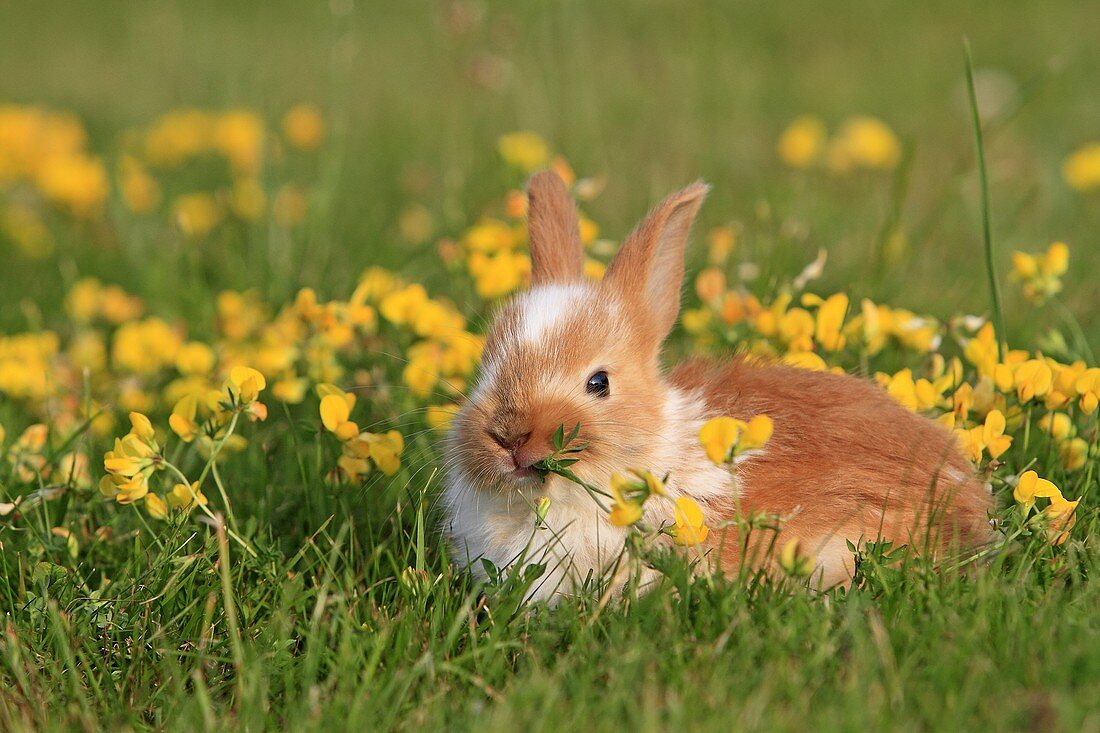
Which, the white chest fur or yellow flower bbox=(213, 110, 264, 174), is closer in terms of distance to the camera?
the white chest fur

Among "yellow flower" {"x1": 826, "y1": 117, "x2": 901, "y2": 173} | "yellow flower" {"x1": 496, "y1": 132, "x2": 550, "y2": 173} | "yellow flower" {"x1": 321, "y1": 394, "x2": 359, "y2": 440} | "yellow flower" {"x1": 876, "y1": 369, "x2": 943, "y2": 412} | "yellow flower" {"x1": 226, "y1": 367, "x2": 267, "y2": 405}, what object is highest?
"yellow flower" {"x1": 496, "y1": 132, "x2": 550, "y2": 173}

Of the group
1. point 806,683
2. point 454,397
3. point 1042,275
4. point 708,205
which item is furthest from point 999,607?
point 708,205

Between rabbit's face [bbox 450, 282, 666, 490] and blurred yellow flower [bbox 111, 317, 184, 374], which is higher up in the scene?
rabbit's face [bbox 450, 282, 666, 490]

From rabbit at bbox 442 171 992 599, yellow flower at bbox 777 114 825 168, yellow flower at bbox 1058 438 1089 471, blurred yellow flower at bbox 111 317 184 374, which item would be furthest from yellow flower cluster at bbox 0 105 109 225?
yellow flower at bbox 1058 438 1089 471

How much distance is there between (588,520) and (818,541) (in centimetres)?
54

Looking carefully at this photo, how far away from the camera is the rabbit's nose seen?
2.87m

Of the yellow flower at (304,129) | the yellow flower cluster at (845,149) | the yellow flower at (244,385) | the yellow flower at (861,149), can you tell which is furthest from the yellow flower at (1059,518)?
the yellow flower at (304,129)

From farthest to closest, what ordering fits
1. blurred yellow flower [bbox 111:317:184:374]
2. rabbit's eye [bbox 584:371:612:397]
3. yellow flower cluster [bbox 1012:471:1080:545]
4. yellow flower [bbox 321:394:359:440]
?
blurred yellow flower [bbox 111:317:184:374] → yellow flower [bbox 321:394:359:440] → rabbit's eye [bbox 584:371:612:397] → yellow flower cluster [bbox 1012:471:1080:545]

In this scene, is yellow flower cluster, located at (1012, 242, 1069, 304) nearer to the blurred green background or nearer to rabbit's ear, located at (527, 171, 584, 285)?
the blurred green background

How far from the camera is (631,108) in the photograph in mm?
7551

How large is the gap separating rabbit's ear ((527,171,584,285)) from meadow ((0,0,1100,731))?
509 mm

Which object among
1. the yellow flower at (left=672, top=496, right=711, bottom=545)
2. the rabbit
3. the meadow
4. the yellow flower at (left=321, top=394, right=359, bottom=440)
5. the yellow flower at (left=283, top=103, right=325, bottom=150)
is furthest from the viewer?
the yellow flower at (left=283, top=103, right=325, bottom=150)

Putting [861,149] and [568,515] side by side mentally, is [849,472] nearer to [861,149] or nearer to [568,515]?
[568,515]

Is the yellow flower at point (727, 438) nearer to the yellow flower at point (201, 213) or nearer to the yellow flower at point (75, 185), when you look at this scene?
the yellow flower at point (201, 213)
